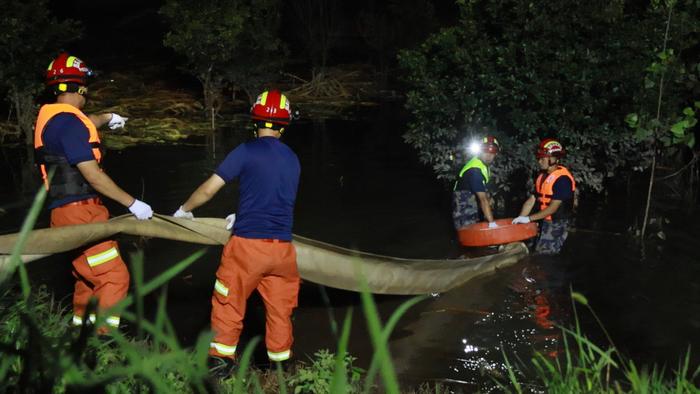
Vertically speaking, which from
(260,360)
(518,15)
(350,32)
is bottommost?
(260,360)

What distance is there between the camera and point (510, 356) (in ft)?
18.5

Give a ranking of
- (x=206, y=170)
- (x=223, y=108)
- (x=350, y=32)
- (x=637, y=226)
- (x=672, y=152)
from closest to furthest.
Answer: (x=637, y=226)
(x=672, y=152)
(x=206, y=170)
(x=223, y=108)
(x=350, y=32)

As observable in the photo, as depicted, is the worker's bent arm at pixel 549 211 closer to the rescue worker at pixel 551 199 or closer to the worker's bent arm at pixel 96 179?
the rescue worker at pixel 551 199

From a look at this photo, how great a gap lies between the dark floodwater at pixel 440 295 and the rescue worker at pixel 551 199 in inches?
12.0

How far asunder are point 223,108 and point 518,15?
16171mm

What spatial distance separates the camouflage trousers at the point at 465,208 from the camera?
8672 mm

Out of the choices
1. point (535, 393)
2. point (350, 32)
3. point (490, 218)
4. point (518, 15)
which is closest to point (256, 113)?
point (535, 393)

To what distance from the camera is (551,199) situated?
8000mm

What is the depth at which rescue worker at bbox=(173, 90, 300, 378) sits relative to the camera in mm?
4859

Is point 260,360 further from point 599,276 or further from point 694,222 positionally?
point 694,222

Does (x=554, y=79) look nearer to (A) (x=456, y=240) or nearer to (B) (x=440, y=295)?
(A) (x=456, y=240)

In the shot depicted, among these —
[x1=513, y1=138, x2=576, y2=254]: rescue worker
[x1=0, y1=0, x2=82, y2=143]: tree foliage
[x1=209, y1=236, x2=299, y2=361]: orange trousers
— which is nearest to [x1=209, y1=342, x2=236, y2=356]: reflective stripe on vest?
[x1=209, y1=236, x2=299, y2=361]: orange trousers

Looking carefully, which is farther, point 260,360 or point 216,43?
point 216,43

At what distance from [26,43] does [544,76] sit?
11234 millimetres
